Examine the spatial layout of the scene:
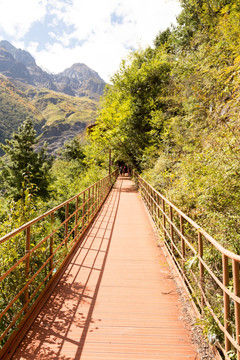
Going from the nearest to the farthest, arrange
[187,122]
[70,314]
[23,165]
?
[70,314] < [187,122] < [23,165]

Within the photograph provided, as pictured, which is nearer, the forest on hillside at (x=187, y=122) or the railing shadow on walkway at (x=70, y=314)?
the railing shadow on walkway at (x=70, y=314)

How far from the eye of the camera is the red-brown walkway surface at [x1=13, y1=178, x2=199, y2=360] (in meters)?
2.52

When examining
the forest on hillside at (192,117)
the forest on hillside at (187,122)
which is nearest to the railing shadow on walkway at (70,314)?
the forest on hillside at (187,122)

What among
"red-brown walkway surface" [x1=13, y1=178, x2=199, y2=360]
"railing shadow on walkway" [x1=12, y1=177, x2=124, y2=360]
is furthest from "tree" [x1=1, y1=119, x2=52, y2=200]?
"red-brown walkway surface" [x1=13, y1=178, x2=199, y2=360]

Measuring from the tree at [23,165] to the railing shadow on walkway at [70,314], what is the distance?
18.2 meters

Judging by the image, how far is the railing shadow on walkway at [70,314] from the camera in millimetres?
2525

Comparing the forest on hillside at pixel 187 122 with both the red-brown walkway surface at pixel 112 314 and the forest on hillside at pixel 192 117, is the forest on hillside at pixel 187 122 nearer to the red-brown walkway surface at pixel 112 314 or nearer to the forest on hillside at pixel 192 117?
the forest on hillside at pixel 192 117

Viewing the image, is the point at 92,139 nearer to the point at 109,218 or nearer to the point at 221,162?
the point at 109,218

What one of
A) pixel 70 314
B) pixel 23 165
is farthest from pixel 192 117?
pixel 23 165

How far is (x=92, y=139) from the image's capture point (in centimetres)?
2256

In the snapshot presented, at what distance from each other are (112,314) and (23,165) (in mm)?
22590

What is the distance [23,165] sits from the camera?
23.1 meters

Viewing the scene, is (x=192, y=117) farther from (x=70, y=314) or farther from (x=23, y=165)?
(x=23, y=165)

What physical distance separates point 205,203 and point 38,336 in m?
3.65
